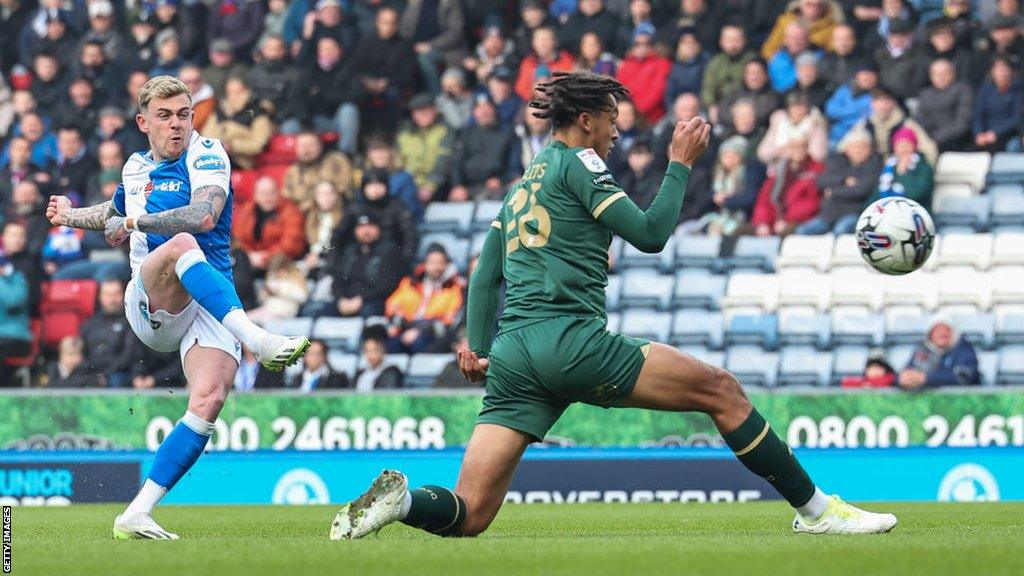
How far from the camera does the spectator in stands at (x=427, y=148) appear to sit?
19.6 meters

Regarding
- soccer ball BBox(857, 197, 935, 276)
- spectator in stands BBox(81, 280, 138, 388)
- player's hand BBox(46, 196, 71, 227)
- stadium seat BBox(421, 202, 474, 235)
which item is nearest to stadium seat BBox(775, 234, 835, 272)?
stadium seat BBox(421, 202, 474, 235)

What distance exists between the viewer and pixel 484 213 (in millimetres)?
19062

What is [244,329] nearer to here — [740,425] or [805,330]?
[740,425]

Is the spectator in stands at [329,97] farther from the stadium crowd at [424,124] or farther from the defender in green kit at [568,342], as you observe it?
the defender in green kit at [568,342]

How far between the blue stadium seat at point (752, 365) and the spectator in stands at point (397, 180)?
4.03m

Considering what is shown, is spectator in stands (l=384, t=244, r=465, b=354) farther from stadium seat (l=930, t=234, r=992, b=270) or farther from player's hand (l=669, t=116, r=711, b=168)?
player's hand (l=669, t=116, r=711, b=168)

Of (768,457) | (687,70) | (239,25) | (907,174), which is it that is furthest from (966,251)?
(768,457)

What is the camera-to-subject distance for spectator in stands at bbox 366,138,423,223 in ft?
62.6

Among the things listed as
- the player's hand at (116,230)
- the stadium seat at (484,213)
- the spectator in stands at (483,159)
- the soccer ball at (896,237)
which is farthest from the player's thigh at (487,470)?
the spectator in stands at (483,159)

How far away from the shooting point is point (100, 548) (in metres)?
7.64

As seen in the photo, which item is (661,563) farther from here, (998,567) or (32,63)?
(32,63)

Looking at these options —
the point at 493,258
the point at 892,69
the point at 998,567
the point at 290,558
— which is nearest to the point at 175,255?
the point at 493,258

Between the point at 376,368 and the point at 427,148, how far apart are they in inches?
142

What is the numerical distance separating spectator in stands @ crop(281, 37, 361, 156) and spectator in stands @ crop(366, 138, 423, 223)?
79 cm
